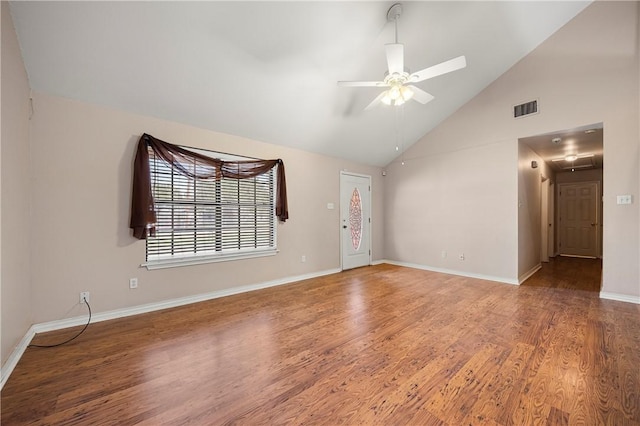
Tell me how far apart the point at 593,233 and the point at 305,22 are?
8.68 m

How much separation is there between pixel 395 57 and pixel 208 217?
302 centimetres

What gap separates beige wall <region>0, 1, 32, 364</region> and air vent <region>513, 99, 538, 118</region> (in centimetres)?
612

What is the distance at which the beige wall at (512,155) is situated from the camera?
11.3 ft

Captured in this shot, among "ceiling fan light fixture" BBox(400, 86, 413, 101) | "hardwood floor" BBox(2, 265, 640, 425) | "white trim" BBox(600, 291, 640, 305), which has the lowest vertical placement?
"hardwood floor" BBox(2, 265, 640, 425)

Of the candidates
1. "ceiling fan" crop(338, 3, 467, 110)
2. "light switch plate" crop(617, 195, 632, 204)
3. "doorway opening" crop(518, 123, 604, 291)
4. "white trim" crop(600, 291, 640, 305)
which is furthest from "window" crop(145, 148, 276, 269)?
"light switch plate" crop(617, 195, 632, 204)

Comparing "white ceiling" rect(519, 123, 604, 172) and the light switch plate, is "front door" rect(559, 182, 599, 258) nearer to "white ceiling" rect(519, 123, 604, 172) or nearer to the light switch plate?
"white ceiling" rect(519, 123, 604, 172)

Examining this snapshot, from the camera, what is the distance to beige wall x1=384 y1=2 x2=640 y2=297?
3.45 metres

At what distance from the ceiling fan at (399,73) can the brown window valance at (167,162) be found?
193cm

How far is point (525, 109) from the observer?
13.8 feet

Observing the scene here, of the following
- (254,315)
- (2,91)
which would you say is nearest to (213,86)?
(2,91)

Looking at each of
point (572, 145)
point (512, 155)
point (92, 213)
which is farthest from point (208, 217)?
point (572, 145)

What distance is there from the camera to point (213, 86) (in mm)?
3109

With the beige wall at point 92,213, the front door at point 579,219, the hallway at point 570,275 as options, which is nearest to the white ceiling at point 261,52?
the beige wall at point 92,213

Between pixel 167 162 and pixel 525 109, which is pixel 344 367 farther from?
pixel 525 109
